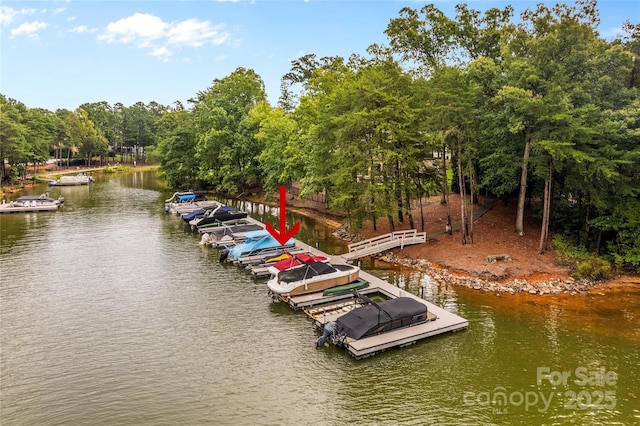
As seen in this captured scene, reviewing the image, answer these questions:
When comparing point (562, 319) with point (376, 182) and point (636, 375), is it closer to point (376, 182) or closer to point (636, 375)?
point (636, 375)

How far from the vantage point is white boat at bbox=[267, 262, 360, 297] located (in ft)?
76.8

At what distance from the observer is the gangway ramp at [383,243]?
30.0 m

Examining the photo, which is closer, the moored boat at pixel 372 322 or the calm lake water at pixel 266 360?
the calm lake water at pixel 266 360

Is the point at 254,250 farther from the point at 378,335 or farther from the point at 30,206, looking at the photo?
the point at 30,206

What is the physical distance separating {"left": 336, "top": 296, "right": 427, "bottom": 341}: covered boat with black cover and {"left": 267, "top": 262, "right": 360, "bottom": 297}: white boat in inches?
189

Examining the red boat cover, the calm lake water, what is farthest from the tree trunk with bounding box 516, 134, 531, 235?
the red boat cover

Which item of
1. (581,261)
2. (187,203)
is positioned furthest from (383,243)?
(187,203)

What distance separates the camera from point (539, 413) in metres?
14.4

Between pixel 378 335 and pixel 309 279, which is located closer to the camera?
pixel 378 335

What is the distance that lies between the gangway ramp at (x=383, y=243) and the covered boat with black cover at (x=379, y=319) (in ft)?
32.9

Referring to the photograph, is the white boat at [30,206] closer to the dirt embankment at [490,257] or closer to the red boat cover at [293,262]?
the dirt embankment at [490,257]

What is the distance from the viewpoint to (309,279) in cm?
2383

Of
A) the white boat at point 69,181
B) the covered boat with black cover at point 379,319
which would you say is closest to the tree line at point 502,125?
the covered boat with black cover at point 379,319

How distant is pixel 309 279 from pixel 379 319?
20.0 feet
